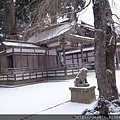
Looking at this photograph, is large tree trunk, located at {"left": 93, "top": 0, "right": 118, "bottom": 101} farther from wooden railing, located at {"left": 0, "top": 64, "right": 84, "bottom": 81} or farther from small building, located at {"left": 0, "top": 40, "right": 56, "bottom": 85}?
wooden railing, located at {"left": 0, "top": 64, "right": 84, "bottom": 81}

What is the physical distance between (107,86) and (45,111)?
190 cm

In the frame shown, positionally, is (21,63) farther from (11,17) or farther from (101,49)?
(101,49)

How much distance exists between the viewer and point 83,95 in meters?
5.37

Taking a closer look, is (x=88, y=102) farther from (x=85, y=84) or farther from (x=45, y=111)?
(x=45, y=111)

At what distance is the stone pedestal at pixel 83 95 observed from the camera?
17.5 ft

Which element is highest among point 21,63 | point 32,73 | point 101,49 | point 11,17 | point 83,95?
point 11,17

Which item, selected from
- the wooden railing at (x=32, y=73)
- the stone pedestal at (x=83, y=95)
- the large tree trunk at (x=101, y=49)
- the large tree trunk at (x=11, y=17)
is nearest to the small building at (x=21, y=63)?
the wooden railing at (x=32, y=73)

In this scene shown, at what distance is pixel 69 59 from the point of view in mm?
24922

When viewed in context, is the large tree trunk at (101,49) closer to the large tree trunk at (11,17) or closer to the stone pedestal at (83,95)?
the stone pedestal at (83,95)

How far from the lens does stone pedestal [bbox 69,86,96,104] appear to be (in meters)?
5.32

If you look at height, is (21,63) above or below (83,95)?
above

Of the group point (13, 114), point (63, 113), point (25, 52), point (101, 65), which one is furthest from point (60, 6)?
point (25, 52)

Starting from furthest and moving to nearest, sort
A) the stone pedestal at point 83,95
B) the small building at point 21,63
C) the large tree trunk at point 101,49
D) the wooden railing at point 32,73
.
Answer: the small building at point 21,63, the wooden railing at point 32,73, the stone pedestal at point 83,95, the large tree trunk at point 101,49

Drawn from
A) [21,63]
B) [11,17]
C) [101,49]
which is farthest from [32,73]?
[101,49]
